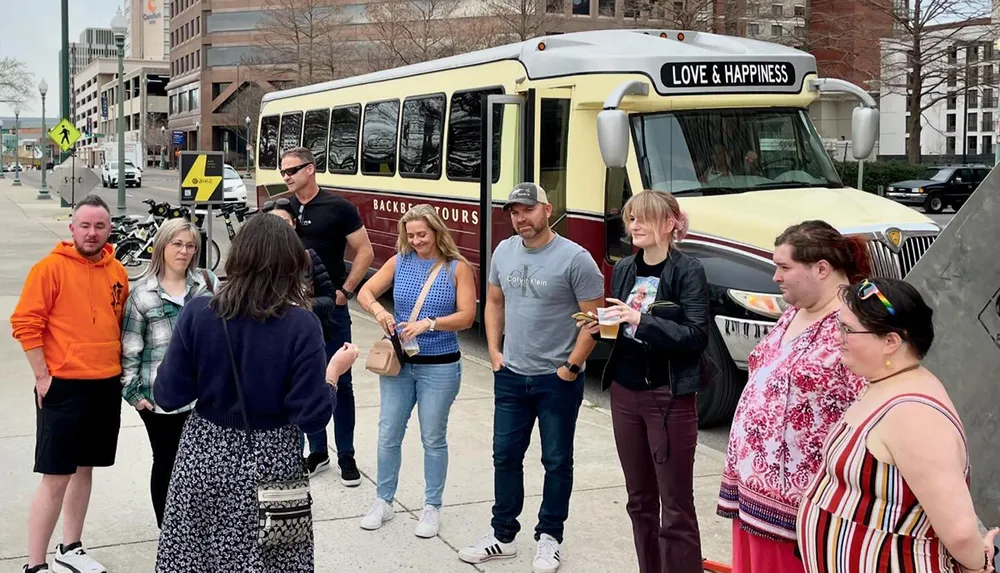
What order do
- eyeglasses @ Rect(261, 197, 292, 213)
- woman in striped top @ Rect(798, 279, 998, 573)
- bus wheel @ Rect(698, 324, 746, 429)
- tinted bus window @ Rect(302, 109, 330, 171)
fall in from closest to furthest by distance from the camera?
woman in striped top @ Rect(798, 279, 998, 573) → eyeglasses @ Rect(261, 197, 292, 213) → bus wheel @ Rect(698, 324, 746, 429) → tinted bus window @ Rect(302, 109, 330, 171)

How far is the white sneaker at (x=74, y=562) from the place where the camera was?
4.92 m

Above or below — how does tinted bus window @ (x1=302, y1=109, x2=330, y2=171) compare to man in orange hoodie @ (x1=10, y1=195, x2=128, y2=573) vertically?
above

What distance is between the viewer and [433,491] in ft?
18.4

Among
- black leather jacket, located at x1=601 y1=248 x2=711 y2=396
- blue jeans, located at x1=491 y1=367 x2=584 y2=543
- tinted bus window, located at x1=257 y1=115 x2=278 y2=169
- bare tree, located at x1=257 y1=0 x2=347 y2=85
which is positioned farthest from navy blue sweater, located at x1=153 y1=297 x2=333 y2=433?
bare tree, located at x1=257 y1=0 x2=347 y2=85

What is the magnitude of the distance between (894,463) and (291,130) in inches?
591

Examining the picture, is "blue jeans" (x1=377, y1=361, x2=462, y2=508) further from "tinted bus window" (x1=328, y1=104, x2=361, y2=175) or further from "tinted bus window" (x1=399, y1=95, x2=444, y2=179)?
"tinted bus window" (x1=328, y1=104, x2=361, y2=175)

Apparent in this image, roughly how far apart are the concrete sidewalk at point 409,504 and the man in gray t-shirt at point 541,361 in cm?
26

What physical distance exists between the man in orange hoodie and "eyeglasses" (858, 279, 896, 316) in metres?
3.30

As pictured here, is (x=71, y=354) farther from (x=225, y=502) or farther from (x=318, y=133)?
(x=318, y=133)

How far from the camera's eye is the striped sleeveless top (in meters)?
2.65

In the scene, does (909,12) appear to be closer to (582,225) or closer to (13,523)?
(582,225)

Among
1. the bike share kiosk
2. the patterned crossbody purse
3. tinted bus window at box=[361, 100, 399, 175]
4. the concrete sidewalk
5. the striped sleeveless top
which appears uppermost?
tinted bus window at box=[361, 100, 399, 175]

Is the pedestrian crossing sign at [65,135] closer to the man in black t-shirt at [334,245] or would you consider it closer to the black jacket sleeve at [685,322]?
the man in black t-shirt at [334,245]

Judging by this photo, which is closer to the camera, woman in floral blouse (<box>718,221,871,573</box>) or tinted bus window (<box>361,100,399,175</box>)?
woman in floral blouse (<box>718,221,871,573</box>)
